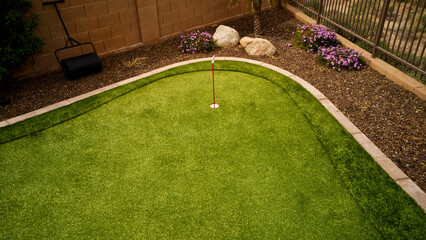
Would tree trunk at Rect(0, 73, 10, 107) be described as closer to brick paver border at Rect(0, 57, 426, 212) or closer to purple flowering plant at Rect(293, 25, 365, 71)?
brick paver border at Rect(0, 57, 426, 212)

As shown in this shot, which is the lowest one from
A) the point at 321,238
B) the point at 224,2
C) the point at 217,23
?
the point at 321,238

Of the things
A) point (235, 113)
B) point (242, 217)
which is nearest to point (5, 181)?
point (242, 217)

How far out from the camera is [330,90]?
4.98m

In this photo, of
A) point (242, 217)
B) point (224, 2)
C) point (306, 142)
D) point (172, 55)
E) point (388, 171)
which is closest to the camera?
point (242, 217)

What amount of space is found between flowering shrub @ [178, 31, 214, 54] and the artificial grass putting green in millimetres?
1871

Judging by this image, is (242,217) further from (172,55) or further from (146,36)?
(146,36)

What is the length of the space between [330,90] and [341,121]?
91 centimetres

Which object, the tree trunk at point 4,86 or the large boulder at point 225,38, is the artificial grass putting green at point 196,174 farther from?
the large boulder at point 225,38

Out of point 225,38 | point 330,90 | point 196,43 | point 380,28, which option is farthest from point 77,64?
point 380,28

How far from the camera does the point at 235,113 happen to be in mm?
4488

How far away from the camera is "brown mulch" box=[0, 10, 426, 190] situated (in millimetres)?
3869

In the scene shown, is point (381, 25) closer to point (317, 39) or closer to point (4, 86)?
point (317, 39)

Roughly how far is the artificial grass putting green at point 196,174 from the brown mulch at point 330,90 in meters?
0.42

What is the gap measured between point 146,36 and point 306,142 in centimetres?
446
